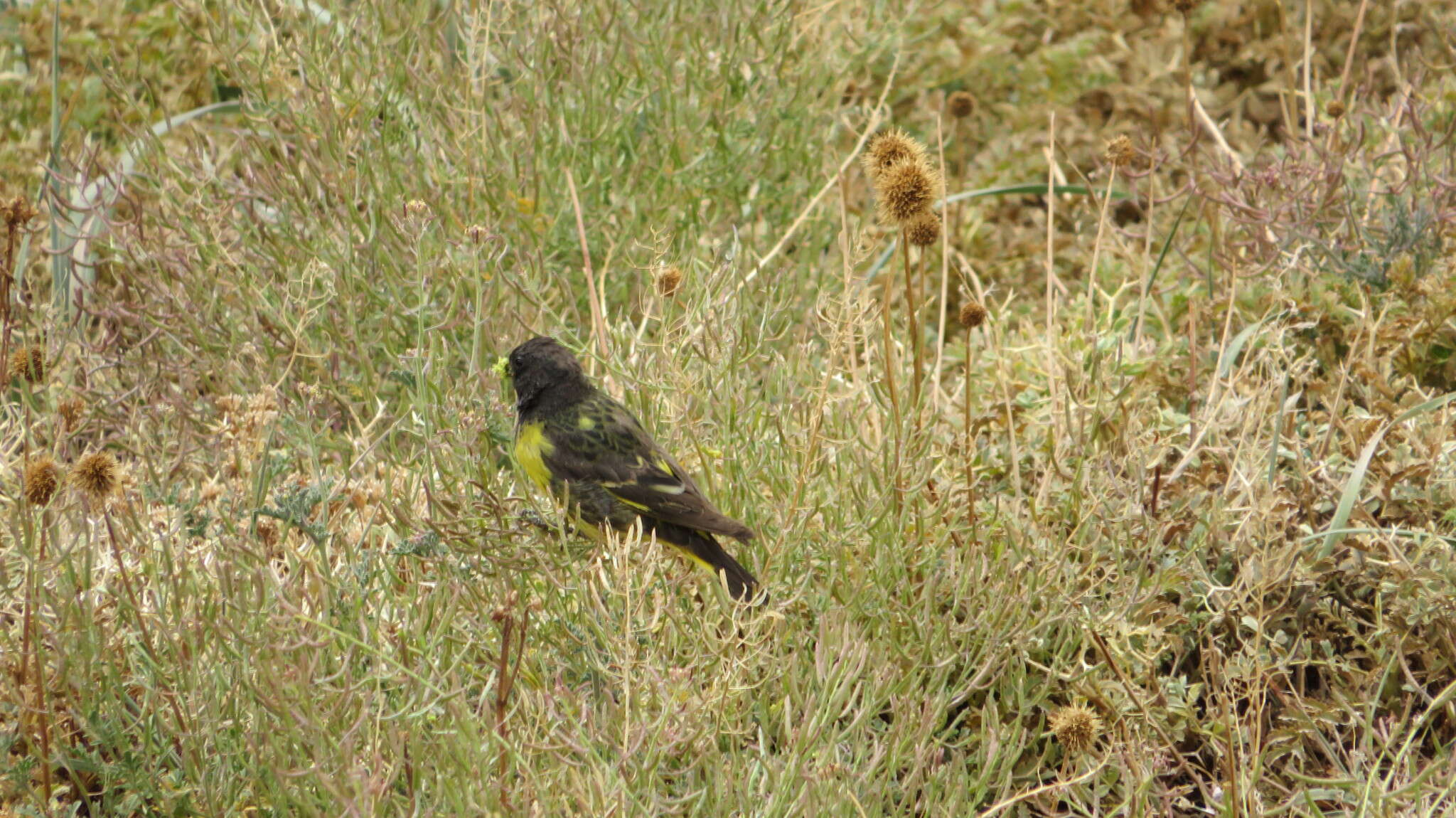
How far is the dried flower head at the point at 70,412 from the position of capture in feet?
11.3

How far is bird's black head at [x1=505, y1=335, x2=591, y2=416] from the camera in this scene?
12.9 feet

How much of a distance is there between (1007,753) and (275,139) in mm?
3238

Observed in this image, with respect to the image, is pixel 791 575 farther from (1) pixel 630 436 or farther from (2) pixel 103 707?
(2) pixel 103 707

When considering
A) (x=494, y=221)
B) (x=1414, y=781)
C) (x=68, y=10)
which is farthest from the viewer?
(x=68, y=10)

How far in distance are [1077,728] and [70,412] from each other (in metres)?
2.51

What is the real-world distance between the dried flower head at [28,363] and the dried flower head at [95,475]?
49cm

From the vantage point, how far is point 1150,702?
3574mm

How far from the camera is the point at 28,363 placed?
3.56 metres

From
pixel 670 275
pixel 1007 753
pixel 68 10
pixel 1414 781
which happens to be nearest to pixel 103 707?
pixel 670 275

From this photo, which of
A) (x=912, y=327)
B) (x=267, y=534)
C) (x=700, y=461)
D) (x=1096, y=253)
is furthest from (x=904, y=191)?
(x=267, y=534)

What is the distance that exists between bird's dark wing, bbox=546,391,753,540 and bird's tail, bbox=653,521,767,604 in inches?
2.6

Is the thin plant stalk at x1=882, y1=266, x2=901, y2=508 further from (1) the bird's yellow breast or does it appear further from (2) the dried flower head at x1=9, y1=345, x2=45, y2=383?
(2) the dried flower head at x1=9, y1=345, x2=45, y2=383

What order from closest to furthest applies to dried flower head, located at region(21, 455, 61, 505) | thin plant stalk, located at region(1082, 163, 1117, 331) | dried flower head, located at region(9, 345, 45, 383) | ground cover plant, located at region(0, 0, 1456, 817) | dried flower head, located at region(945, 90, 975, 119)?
ground cover plant, located at region(0, 0, 1456, 817) < dried flower head, located at region(21, 455, 61, 505) < dried flower head, located at region(9, 345, 45, 383) < thin plant stalk, located at region(1082, 163, 1117, 331) < dried flower head, located at region(945, 90, 975, 119)

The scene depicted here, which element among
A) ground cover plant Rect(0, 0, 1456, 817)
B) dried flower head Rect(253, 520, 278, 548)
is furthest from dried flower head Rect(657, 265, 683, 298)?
dried flower head Rect(253, 520, 278, 548)
